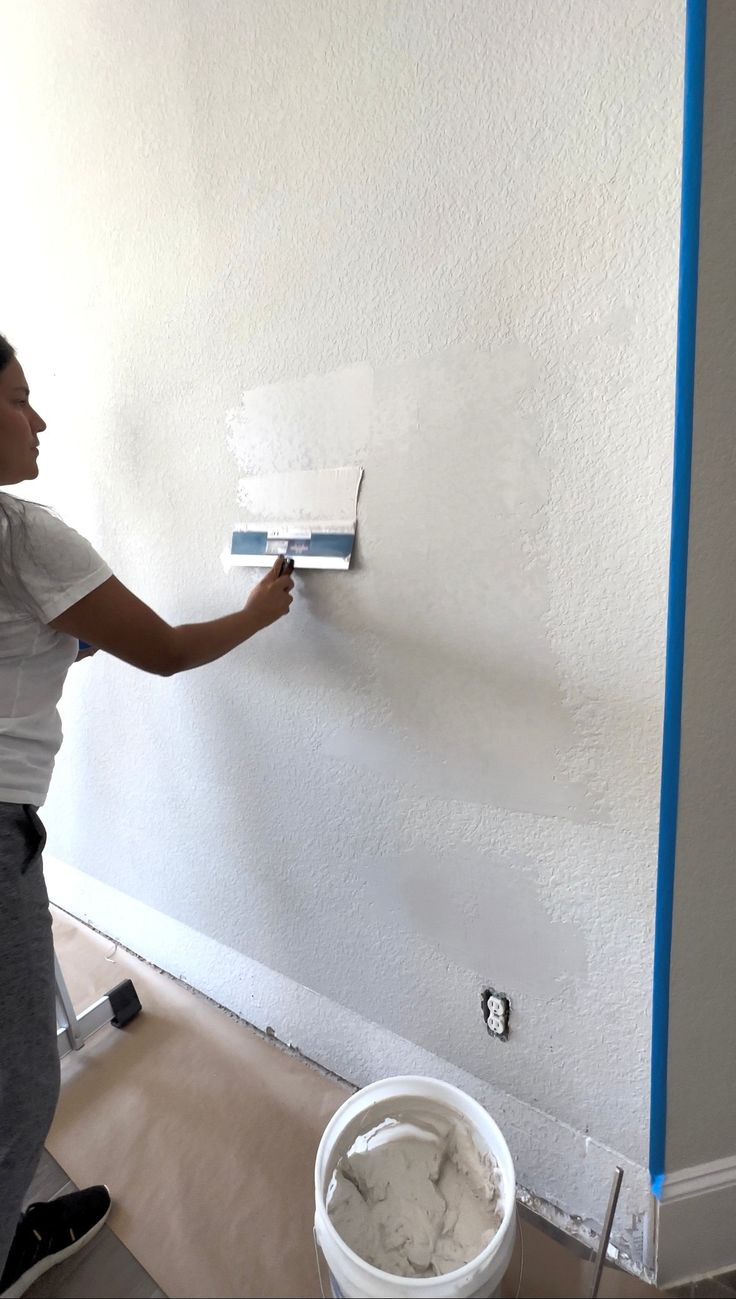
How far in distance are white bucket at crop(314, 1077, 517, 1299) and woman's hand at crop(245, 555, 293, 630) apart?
0.66 m

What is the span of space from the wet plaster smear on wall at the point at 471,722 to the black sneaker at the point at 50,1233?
489mm

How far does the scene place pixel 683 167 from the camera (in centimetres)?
60

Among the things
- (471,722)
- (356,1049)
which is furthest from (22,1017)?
(471,722)

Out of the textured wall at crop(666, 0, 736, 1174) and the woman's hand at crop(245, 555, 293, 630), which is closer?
the textured wall at crop(666, 0, 736, 1174)

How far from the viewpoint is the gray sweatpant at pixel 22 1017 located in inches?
32.2

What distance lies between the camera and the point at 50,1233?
3.07 ft

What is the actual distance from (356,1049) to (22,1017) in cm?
61

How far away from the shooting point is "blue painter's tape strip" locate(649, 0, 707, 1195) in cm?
59

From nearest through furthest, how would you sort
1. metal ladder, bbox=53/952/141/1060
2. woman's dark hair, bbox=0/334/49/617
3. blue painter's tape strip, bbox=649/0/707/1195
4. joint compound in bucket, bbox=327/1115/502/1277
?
blue painter's tape strip, bbox=649/0/707/1195 < joint compound in bucket, bbox=327/1115/502/1277 < woman's dark hair, bbox=0/334/49/617 < metal ladder, bbox=53/952/141/1060

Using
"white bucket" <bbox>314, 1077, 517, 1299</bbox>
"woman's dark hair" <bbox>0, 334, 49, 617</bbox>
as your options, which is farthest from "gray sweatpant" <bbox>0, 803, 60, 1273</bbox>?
"white bucket" <bbox>314, 1077, 517, 1299</bbox>

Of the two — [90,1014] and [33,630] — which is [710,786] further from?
[90,1014]

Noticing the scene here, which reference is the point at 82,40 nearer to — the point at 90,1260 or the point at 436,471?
the point at 436,471

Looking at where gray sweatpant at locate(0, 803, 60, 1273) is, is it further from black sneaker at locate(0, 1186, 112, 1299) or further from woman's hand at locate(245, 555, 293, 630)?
woman's hand at locate(245, 555, 293, 630)

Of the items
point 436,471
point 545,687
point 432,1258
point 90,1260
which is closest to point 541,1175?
point 432,1258
